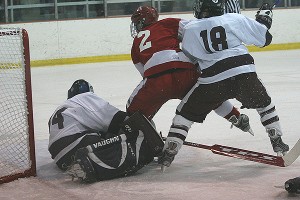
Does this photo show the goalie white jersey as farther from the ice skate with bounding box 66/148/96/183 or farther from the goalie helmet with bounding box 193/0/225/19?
the goalie helmet with bounding box 193/0/225/19

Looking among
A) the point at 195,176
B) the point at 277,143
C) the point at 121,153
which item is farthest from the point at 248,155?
the point at 121,153

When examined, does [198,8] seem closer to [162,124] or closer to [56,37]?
[162,124]

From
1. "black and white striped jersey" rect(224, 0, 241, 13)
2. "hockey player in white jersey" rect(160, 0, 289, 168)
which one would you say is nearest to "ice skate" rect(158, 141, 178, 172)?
"hockey player in white jersey" rect(160, 0, 289, 168)

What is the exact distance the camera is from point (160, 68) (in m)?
3.17

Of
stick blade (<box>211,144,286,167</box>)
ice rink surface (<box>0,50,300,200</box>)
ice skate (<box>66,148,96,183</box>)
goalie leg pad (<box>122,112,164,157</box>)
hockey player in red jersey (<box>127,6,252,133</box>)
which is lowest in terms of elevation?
ice rink surface (<box>0,50,300,200</box>)

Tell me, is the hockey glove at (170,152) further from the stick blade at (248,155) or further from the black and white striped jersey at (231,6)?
the black and white striped jersey at (231,6)

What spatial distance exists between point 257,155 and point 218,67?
1.54 ft

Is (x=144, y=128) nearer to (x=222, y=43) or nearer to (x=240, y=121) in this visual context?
(x=222, y=43)

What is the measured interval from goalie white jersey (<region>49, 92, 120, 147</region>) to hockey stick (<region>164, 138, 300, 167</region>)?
19.4 inches

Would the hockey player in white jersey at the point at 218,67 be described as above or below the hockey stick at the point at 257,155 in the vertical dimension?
above

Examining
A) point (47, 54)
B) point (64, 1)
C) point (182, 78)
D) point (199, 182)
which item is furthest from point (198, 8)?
point (64, 1)

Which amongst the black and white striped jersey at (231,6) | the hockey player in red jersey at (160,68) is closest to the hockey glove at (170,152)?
the hockey player in red jersey at (160,68)

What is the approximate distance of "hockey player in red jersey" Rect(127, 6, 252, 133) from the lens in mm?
3168

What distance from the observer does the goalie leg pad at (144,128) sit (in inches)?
119
